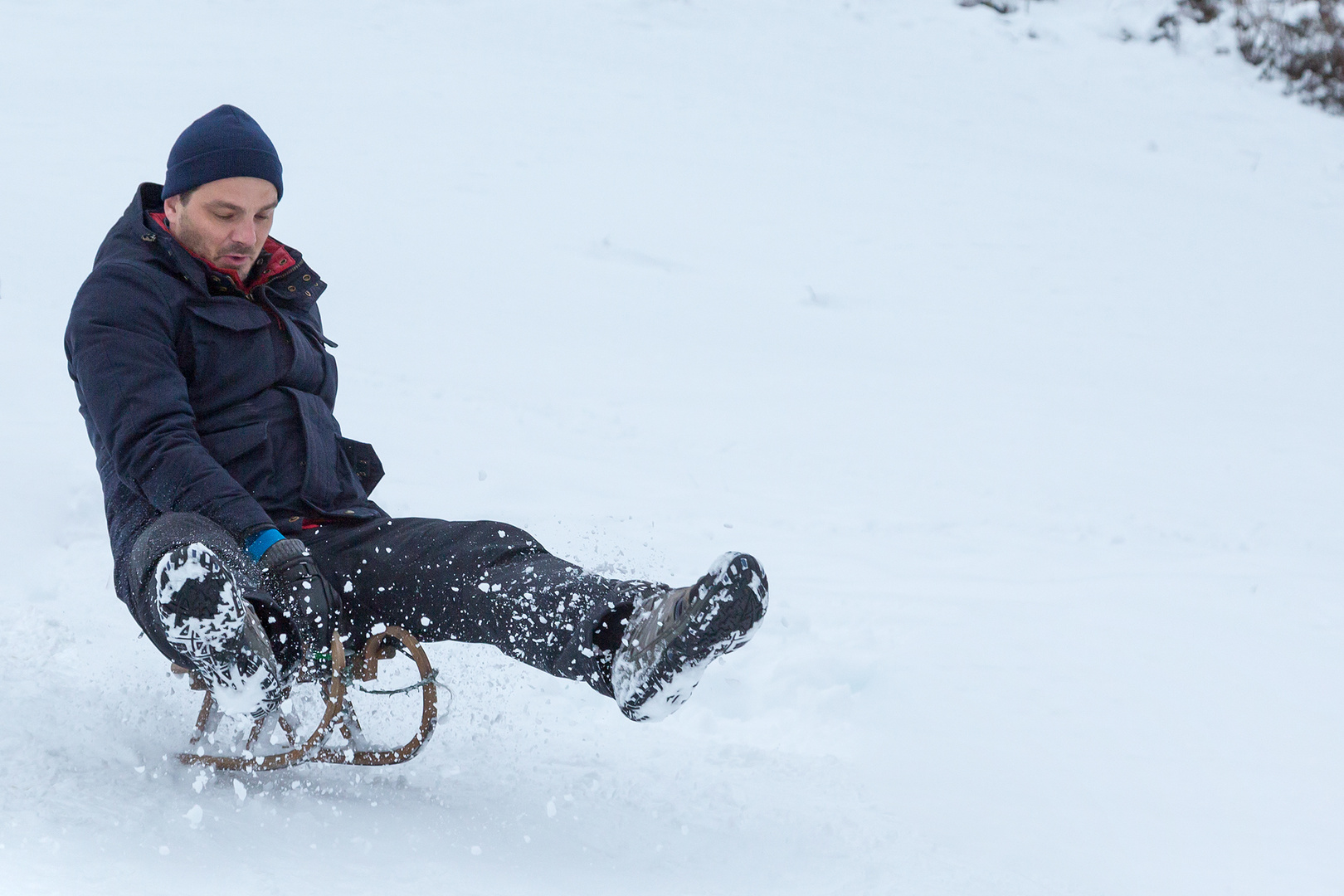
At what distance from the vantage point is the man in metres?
2.03

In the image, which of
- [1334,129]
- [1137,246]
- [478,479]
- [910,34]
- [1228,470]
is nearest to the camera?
[478,479]

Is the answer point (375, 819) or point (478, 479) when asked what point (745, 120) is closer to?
point (478, 479)

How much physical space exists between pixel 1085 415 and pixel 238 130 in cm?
443

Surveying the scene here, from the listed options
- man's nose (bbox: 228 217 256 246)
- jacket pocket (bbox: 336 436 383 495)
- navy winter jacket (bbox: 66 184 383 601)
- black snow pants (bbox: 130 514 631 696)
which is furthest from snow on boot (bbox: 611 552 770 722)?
man's nose (bbox: 228 217 256 246)

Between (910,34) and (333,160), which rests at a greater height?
(910,34)

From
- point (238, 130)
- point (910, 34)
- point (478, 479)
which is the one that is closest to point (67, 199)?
point (478, 479)

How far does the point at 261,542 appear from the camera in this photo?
225cm

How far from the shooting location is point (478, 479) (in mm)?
4316

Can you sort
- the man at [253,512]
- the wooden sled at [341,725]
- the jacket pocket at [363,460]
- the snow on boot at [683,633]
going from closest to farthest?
the snow on boot at [683,633] → the man at [253,512] → the wooden sled at [341,725] → the jacket pocket at [363,460]

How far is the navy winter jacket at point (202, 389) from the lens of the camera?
2225 mm

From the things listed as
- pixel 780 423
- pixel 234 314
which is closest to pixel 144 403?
pixel 234 314

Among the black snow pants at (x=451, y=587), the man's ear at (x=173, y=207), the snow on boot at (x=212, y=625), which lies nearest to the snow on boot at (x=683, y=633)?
the black snow pants at (x=451, y=587)

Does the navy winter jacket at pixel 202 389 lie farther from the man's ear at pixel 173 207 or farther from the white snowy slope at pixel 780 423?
Result: the white snowy slope at pixel 780 423

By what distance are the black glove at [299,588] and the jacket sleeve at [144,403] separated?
77 mm
